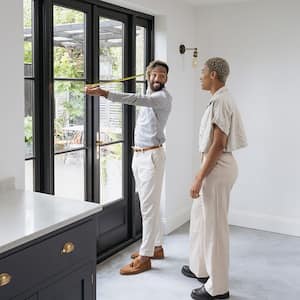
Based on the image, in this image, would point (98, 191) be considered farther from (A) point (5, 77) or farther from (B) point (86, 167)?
(A) point (5, 77)

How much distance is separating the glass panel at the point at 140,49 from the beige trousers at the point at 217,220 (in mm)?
1529

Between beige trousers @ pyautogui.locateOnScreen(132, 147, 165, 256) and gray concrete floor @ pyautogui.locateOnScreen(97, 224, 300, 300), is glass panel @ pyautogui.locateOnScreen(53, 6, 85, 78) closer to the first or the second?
beige trousers @ pyautogui.locateOnScreen(132, 147, 165, 256)

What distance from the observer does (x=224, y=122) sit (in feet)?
9.61

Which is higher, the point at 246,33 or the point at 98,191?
the point at 246,33

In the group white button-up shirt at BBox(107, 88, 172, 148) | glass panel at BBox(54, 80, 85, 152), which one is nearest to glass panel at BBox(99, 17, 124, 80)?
glass panel at BBox(54, 80, 85, 152)

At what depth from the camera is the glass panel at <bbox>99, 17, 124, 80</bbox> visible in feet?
12.4

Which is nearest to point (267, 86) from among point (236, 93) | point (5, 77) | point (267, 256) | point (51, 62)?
point (236, 93)

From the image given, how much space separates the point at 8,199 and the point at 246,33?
124 inches

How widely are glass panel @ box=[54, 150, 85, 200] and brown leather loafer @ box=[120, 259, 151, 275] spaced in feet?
2.09

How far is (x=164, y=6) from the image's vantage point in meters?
4.25

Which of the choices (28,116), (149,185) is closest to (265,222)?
(149,185)

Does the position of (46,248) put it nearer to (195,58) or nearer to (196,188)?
(196,188)

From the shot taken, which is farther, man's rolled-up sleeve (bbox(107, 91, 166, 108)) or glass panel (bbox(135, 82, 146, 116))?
glass panel (bbox(135, 82, 146, 116))

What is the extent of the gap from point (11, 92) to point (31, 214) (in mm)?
824
